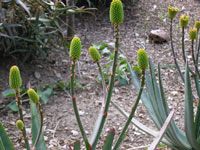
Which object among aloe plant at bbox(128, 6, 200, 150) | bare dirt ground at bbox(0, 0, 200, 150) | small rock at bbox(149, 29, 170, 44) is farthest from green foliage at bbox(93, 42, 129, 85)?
aloe plant at bbox(128, 6, 200, 150)

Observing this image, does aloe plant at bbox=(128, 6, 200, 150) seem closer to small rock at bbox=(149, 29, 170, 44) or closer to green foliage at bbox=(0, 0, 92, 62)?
green foliage at bbox=(0, 0, 92, 62)

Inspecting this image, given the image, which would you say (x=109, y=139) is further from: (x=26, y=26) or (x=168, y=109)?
(x=26, y=26)

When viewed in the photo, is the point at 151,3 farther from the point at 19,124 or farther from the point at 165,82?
the point at 19,124

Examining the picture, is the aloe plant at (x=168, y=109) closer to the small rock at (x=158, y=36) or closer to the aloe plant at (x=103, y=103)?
the aloe plant at (x=103, y=103)

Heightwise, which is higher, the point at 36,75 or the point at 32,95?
the point at 32,95

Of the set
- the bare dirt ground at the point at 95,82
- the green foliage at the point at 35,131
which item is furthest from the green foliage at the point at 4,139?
the bare dirt ground at the point at 95,82

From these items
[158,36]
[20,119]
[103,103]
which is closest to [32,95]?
[20,119]
